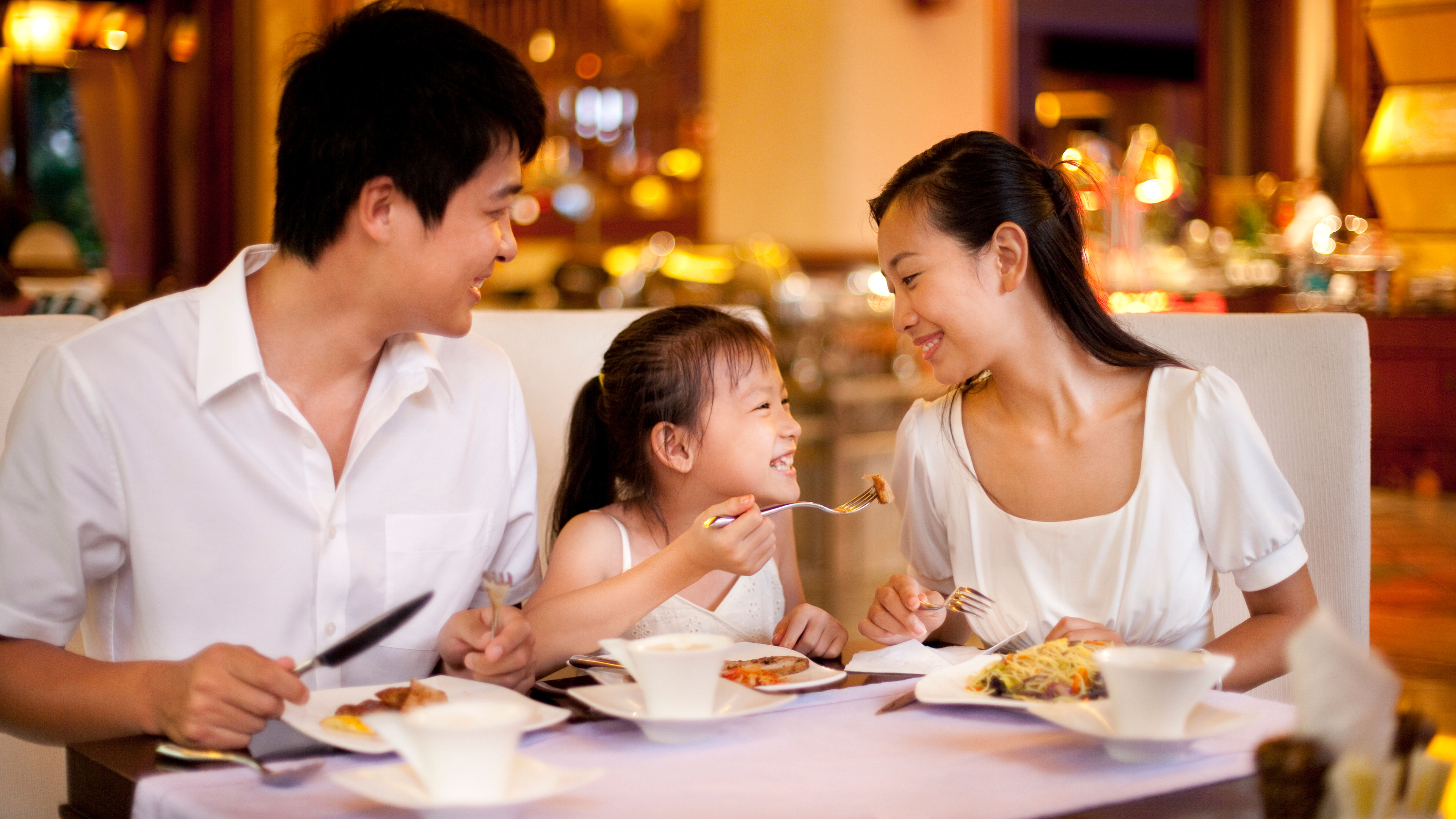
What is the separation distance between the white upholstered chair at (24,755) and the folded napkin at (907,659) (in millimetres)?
977

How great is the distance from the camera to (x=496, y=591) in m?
1.16

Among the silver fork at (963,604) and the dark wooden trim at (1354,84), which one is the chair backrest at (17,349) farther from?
the dark wooden trim at (1354,84)

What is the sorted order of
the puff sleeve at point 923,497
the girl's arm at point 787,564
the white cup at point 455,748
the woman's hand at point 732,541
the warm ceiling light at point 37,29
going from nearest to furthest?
the white cup at point 455,748 < the woman's hand at point 732,541 < the puff sleeve at point 923,497 < the girl's arm at point 787,564 < the warm ceiling light at point 37,29

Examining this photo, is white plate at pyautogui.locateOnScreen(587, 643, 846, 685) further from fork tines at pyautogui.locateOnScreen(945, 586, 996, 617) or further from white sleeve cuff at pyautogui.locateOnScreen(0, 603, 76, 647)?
white sleeve cuff at pyautogui.locateOnScreen(0, 603, 76, 647)

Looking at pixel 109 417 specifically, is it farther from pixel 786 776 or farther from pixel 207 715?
pixel 786 776

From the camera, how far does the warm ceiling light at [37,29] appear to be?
27.1 feet

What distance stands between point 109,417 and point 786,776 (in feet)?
2.59

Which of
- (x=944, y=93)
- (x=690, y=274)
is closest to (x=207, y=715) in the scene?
(x=690, y=274)

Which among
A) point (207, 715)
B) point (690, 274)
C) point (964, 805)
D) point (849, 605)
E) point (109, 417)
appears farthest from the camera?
point (690, 274)

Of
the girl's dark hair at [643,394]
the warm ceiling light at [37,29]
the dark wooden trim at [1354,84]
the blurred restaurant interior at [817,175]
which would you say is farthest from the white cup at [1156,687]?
the warm ceiling light at [37,29]

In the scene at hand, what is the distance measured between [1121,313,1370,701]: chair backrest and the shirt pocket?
980 millimetres

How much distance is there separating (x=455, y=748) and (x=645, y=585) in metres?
0.59

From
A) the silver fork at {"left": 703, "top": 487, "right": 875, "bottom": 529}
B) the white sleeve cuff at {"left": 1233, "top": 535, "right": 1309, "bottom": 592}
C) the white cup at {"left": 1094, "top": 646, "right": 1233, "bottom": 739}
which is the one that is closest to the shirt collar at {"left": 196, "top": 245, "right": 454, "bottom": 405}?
the silver fork at {"left": 703, "top": 487, "right": 875, "bottom": 529}

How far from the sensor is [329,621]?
1337 mm
